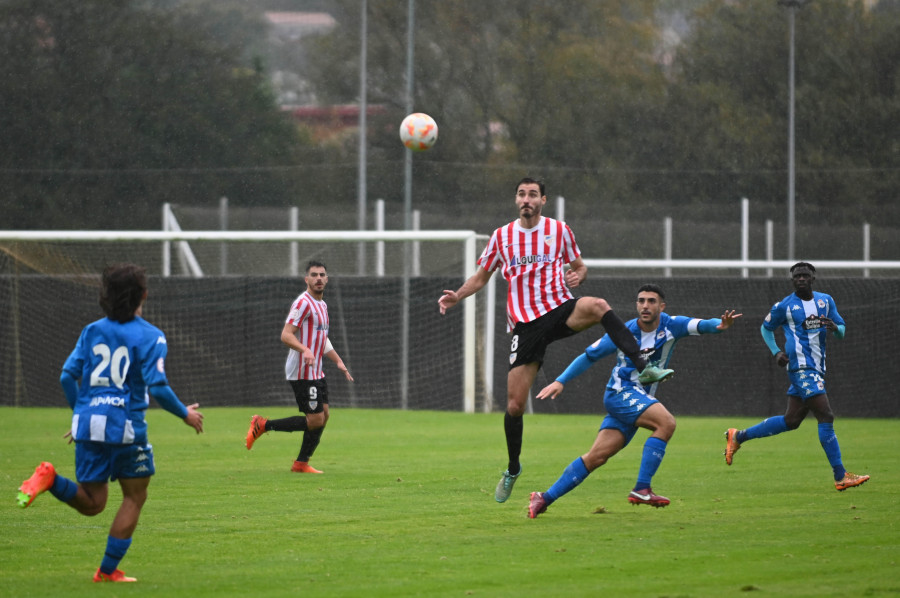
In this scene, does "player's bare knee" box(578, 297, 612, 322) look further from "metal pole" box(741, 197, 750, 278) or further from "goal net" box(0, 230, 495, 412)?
"metal pole" box(741, 197, 750, 278)

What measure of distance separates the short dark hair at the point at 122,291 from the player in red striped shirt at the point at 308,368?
18.7ft

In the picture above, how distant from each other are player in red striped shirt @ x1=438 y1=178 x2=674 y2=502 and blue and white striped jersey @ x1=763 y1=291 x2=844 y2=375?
275cm

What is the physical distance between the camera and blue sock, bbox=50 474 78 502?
6.20m

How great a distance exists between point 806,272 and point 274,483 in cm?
511

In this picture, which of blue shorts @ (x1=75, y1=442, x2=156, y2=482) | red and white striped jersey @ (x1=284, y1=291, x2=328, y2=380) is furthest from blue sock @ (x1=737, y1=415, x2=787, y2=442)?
A: blue shorts @ (x1=75, y1=442, x2=156, y2=482)

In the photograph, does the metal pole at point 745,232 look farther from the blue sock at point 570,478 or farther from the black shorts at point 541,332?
the blue sock at point 570,478

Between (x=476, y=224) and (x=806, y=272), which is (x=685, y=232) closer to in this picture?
(x=476, y=224)

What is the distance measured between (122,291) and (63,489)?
41.3 inches

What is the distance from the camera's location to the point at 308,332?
41.4 feet

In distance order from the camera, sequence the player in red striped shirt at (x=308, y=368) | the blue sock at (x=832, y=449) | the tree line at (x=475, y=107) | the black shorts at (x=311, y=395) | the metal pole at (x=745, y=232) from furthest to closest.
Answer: the tree line at (x=475, y=107) < the metal pole at (x=745, y=232) < the black shorts at (x=311, y=395) < the player in red striped shirt at (x=308, y=368) < the blue sock at (x=832, y=449)

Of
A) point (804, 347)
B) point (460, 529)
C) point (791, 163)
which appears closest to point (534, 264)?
point (460, 529)

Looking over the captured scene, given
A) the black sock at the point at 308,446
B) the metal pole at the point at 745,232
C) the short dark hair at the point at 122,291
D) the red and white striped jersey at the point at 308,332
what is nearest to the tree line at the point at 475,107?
the metal pole at the point at 745,232

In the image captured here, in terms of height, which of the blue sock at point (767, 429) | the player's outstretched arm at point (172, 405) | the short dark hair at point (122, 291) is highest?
the short dark hair at point (122, 291)

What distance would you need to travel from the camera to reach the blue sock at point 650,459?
8625 mm
